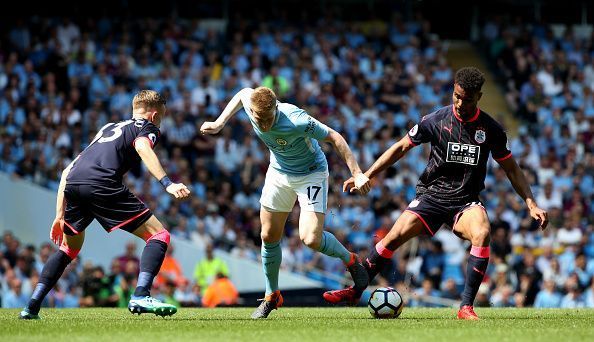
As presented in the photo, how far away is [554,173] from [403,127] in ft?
10.7

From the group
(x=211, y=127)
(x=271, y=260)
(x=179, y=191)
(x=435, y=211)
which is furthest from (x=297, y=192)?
(x=179, y=191)

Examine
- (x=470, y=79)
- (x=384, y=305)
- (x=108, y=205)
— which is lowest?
(x=384, y=305)

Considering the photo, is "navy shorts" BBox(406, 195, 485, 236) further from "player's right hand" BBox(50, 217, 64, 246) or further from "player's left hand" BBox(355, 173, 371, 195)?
"player's right hand" BBox(50, 217, 64, 246)

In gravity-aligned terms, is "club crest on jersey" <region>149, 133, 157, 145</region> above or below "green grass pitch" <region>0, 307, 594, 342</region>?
above

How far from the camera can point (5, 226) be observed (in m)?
19.7

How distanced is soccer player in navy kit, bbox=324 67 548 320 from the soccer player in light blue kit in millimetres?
418

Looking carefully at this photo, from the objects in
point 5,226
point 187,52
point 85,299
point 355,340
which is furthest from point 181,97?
point 355,340

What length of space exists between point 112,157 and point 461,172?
3275 millimetres

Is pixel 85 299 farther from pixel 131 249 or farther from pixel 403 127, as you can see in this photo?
pixel 403 127

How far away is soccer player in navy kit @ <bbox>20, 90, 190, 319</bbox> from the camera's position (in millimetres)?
9383

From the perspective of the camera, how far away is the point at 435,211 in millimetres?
10320

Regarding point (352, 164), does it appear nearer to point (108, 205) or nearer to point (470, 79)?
point (470, 79)

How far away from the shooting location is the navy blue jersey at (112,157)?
31.0 feet

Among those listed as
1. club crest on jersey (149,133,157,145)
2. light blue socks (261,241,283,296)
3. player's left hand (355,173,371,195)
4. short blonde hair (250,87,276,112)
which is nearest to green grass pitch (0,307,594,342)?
light blue socks (261,241,283,296)
